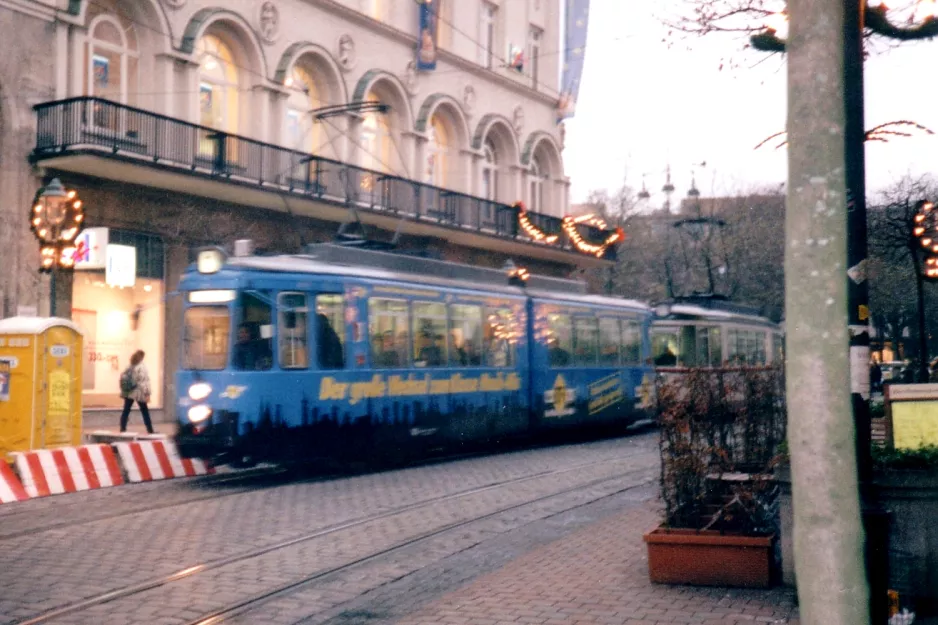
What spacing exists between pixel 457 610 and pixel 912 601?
295cm

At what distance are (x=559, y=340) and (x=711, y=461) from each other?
14433 millimetres

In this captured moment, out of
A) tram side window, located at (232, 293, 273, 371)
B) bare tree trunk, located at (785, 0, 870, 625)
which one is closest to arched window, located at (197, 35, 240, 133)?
tram side window, located at (232, 293, 273, 371)

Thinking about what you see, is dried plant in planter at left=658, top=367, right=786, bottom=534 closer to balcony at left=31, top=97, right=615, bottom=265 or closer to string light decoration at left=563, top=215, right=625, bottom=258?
balcony at left=31, top=97, right=615, bottom=265

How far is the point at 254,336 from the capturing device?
15.6 m

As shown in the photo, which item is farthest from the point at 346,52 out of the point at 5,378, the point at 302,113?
the point at 5,378

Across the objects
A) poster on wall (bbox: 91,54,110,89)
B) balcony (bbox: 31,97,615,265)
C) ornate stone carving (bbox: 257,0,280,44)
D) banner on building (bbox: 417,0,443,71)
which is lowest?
balcony (bbox: 31,97,615,265)

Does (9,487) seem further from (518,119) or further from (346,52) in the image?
(518,119)

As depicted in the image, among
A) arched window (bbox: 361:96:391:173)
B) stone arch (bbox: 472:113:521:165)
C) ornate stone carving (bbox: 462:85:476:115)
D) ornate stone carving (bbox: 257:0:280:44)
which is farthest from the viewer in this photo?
stone arch (bbox: 472:113:521:165)

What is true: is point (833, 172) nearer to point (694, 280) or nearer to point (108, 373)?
point (108, 373)

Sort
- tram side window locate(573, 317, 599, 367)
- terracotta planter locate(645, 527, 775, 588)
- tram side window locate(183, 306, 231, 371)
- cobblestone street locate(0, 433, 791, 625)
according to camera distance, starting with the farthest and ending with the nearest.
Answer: tram side window locate(573, 317, 599, 367) → tram side window locate(183, 306, 231, 371) → terracotta planter locate(645, 527, 775, 588) → cobblestone street locate(0, 433, 791, 625)

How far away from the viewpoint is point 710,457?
8.60m

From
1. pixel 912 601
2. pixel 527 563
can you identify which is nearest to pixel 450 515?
pixel 527 563

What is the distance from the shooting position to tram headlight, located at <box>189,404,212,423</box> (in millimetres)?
15302

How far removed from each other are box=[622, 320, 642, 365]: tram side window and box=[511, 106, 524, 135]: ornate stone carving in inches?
540
